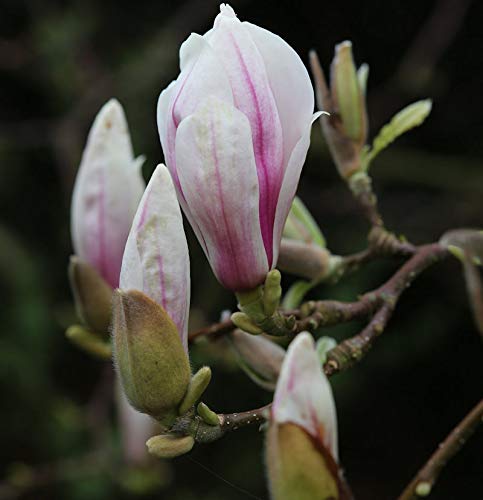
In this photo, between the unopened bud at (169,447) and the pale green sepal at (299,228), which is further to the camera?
the pale green sepal at (299,228)

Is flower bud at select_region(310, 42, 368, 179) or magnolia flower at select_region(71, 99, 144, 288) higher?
flower bud at select_region(310, 42, 368, 179)

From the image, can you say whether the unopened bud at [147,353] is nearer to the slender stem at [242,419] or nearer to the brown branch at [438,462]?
the slender stem at [242,419]

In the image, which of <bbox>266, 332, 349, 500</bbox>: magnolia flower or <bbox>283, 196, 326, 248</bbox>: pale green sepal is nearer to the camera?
<bbox>266, 332, 349, 500</bbox>: magnolia flower

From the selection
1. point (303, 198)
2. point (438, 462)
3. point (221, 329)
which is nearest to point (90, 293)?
point (221, 329)

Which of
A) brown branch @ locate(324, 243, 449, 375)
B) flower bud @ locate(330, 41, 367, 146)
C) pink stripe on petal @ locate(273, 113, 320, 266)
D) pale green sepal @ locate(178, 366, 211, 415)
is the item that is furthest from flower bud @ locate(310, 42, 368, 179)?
pale green sepal @ locate(178, 366, 211, 415)

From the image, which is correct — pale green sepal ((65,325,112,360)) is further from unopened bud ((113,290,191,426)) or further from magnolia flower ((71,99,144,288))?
unopened bud ((113,290,191,426))

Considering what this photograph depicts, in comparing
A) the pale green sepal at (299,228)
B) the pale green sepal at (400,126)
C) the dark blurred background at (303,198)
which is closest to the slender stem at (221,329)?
the pale green sepal at (299,228)
